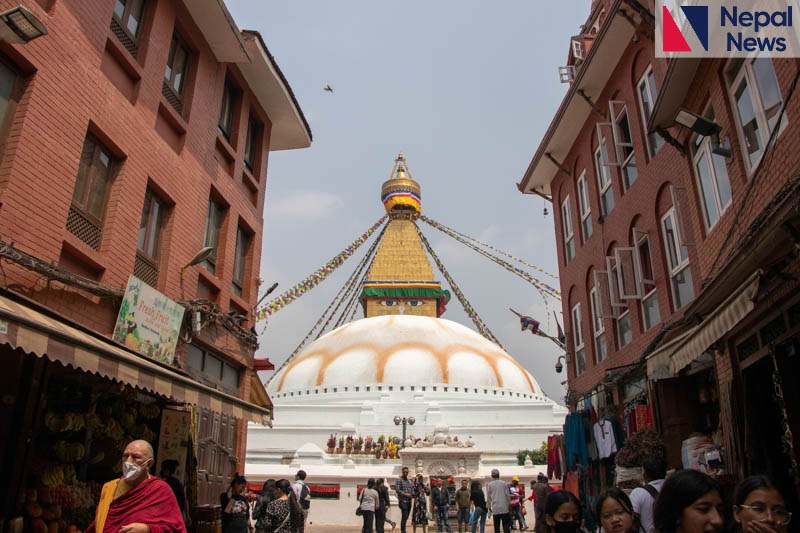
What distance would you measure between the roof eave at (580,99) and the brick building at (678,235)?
0.04m

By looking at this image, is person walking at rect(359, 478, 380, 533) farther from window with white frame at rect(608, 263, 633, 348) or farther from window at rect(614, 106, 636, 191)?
window at rect(614, 106, 636, 191)

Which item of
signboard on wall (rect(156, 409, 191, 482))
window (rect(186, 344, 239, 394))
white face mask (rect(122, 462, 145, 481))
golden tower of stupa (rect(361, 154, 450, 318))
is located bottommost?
white face mask (rect(122, 462, 145, 481))

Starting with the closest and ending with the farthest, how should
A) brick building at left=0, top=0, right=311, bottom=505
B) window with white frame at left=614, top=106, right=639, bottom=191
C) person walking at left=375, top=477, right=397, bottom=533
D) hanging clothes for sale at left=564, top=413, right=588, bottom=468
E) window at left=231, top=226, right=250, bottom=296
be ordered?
brick building at left=0, top=0, right=311, bottom=505
person walking at left=375, top=477, right=397, bottom=533
window at left=231, top=226, right=250, bottom=296
window with white frame at left=614, top=106, right=639, bottom=191
hanging clothes for sale at left=564, top=413, right=588, bottom=468

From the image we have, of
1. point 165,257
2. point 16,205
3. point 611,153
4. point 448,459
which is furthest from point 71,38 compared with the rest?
point 448,459

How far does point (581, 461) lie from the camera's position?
557 inches

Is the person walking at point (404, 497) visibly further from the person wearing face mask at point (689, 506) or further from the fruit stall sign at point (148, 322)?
the person wearing face mask at point (689, 506)

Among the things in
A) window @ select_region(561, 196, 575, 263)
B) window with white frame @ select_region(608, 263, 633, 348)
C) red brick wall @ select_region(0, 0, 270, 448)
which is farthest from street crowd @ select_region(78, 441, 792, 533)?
window @ select_region(561, 196, 575, 263)

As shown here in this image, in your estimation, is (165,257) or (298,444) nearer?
(165,257)

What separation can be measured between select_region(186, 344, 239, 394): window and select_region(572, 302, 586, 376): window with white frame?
9049 mm

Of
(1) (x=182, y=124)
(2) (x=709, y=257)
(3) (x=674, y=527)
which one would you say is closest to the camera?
(3) (x=674, y=527)

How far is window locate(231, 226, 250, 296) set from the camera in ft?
42.8

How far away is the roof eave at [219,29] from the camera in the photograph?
11078 mm

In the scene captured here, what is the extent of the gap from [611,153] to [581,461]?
7.11 metres

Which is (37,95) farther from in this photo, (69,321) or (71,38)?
(69,321)
